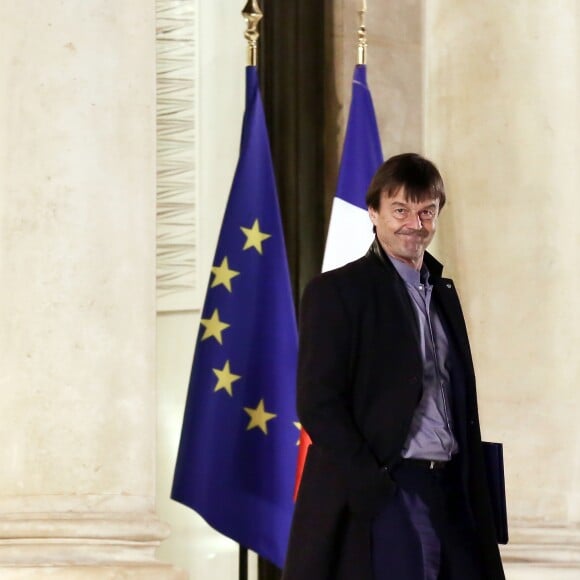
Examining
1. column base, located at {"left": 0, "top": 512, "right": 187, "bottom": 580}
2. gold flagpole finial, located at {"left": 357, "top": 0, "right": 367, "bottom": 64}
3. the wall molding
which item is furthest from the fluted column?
column base, located at {"left": 0, "top": 512, "right": 187, "bottom": 580}

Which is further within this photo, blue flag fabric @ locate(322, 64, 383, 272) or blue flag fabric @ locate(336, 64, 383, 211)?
blue flag fabric @ locate(336, 64, 383, 211)

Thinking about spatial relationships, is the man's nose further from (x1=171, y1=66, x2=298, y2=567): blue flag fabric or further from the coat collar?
(x1=171, y1=66, x2=298, y2=567): blue flag fabric

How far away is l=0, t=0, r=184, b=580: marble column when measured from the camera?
466cm

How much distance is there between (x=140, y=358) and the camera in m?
4.80

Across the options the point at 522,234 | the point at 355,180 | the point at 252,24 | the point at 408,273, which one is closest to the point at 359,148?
the point at 355,180

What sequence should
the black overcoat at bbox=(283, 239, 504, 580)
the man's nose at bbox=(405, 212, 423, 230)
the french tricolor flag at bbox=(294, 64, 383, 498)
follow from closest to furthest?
1. the black overcoat at bbox=(283, 239, 504, 580)
2. the man's nose at bbox=(405, 212, 423, 230)
3. the french tricolor flag at bbox=(294, 64, 383, 498)

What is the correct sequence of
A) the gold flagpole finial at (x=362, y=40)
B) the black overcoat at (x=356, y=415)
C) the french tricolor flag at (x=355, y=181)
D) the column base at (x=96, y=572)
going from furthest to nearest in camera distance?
the gold flagpole finial at (x=362, y=40), the french tricolor flag at (x=355, y=181), the column base at (x=96, y=572), the black overcoat at (x=356, y=415)

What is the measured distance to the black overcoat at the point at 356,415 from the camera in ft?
11.3

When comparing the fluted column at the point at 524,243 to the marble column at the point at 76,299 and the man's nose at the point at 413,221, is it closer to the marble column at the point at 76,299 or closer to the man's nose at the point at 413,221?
the marble column at the point at 76,299

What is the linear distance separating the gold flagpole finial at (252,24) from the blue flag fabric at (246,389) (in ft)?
1.55

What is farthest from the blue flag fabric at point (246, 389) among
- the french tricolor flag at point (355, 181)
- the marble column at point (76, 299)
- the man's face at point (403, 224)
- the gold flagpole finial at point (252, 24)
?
the man's face at point (403, 224)

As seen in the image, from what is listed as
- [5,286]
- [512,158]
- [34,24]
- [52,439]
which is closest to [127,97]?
[34,24]

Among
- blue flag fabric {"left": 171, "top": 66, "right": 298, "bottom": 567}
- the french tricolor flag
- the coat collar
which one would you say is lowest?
blue flag fabric {"left": 171, "top": 66, "right": 298, "bottom": 567}

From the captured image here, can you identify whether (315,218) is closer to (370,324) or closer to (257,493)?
(257,493)
